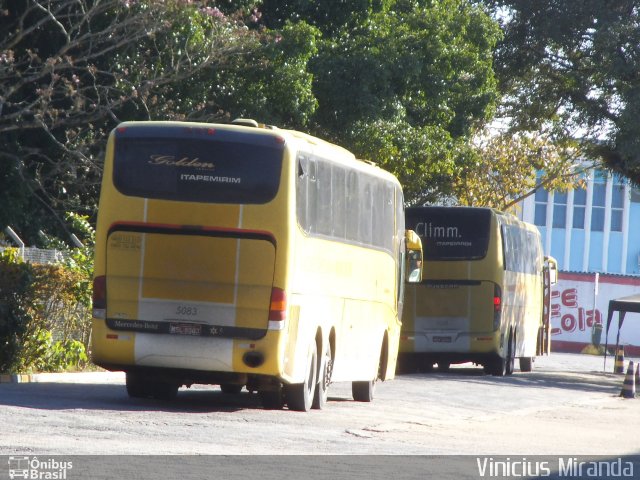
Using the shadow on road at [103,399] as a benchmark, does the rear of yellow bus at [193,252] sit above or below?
above

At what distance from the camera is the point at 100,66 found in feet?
82.3

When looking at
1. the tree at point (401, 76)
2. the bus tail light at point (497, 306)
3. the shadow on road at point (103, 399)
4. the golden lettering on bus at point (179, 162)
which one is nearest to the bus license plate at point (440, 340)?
the bus tail light at point (497, 306)

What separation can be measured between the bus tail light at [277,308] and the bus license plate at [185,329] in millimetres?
803

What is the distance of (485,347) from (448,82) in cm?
599

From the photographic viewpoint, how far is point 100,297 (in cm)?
1534

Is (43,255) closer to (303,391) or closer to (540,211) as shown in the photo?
(303,391)

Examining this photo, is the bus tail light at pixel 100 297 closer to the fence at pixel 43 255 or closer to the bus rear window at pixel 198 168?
the bus rear window at pixel 198 168

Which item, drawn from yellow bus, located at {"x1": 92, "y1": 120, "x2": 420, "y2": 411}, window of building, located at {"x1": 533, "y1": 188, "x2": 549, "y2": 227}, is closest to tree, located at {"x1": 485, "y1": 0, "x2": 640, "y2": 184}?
yellow bus, located at {"x1": 92, "y1": 120, "x2": 420, "y2": 411}

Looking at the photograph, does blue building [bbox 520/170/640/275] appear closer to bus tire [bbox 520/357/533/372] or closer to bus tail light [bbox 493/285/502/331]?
bus tire [bbox 520/357/533/372]

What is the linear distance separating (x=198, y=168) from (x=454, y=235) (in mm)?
14969

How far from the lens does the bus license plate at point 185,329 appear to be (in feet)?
49.4

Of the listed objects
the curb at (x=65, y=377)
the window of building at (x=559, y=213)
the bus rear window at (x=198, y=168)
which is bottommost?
the curb at (x=65, y=377)

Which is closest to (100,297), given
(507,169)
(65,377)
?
(65,377)

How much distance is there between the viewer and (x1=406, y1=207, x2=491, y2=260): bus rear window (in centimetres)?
2958
